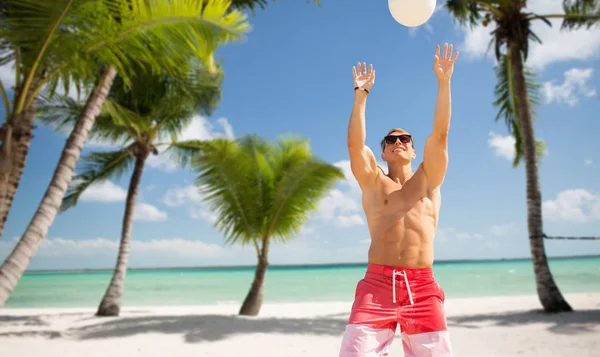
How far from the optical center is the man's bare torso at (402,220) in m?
2.55

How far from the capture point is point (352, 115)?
2.76 metres

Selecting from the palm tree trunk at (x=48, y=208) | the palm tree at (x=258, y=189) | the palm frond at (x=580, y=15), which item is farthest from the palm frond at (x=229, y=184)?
the palm frond at (x=580, y=15)

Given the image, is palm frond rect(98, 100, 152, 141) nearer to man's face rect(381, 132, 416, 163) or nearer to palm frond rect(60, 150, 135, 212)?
palm frond rect(60, 150, 135, 212)

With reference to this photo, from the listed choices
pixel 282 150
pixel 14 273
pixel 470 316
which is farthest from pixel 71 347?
pixel 470 316

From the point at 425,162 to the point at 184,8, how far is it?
4.15 metres

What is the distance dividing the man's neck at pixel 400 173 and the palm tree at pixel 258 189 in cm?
785

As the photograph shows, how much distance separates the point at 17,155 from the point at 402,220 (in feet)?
17.6

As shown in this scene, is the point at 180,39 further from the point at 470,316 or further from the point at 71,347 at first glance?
the point at 470,316

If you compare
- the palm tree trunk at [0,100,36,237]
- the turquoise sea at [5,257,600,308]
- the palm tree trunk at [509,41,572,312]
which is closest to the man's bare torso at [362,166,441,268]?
the palm tree trunk at [0,100,36,237]

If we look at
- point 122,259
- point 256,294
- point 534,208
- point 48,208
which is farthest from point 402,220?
point 122,259

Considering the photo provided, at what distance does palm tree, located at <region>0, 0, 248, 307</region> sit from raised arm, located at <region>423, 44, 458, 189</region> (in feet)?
12.5

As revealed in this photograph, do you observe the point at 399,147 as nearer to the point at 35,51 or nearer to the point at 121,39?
the point at 121,39

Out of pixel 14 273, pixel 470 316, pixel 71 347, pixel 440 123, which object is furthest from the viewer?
pixel 470 316

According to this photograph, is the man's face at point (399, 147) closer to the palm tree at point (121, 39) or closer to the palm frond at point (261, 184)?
the palm tree at point (121, 39)
